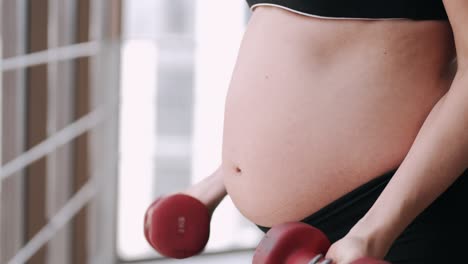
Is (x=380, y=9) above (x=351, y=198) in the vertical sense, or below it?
above

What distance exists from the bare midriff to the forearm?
0.35ft

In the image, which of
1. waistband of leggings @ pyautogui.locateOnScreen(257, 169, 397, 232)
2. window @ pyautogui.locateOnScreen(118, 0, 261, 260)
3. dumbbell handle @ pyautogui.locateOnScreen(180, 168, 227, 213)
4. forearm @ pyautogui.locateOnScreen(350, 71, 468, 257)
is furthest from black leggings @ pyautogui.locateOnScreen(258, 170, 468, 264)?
window @ pyautogui.locateOnScreen(118, 0, 261, 260)

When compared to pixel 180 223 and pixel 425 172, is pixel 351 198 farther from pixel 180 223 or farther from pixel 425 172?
pixel 180 223

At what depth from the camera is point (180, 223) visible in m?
1.27

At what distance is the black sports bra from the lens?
0.99m

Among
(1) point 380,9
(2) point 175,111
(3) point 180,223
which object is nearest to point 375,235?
(1) point 380,9

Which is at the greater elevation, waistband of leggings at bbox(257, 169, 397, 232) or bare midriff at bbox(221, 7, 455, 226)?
bare midriff at bbox(221, 7, 455, 226)

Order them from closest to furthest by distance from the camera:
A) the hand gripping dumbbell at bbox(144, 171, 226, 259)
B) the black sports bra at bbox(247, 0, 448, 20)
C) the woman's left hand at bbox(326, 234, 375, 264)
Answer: the woman's left hand at bbox(326, 234, 375, 264)
the black sports bra at bbox(247, 0, 448, 20)
the hand gripping dumbbell at bbox(144, 171, 226, 259)

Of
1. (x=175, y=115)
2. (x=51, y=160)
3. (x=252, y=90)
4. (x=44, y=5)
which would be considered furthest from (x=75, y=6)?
(x=252, y=90)

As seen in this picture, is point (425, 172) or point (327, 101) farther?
point (327, 101)

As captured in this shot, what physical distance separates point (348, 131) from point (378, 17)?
136 millimetres

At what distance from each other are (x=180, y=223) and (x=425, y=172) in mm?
474

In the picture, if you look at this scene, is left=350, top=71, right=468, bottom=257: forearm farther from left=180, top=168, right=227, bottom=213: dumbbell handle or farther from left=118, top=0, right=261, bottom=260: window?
left=118, top=0, right=261, bottom=260: window

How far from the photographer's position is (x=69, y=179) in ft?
8.05
